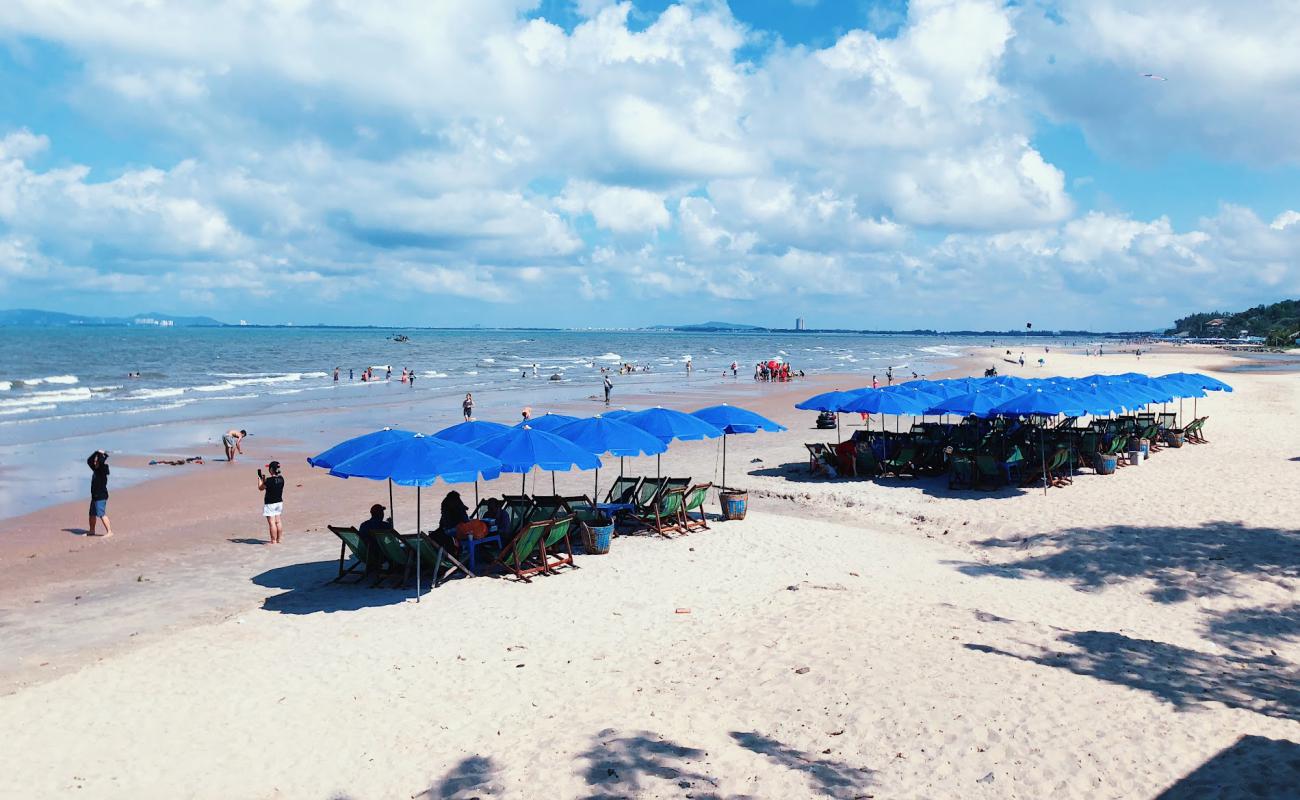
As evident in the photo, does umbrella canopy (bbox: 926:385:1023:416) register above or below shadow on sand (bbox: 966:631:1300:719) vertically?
above

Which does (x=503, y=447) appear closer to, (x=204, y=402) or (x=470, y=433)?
(x=470, y=433)

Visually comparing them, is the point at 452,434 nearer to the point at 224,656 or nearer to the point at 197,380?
the point at 224,656

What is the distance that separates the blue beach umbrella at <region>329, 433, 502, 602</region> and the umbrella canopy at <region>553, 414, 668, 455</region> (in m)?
1.97

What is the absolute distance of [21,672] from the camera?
7801 millimetres

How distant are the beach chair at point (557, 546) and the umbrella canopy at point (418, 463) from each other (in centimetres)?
124

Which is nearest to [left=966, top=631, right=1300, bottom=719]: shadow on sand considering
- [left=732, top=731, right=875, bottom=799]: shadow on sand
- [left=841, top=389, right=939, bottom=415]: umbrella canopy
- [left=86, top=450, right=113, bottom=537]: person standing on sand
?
[left=732, top=731, right=875, bottom=799]: shadow on sand

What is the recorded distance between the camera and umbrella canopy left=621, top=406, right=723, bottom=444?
12859 mm

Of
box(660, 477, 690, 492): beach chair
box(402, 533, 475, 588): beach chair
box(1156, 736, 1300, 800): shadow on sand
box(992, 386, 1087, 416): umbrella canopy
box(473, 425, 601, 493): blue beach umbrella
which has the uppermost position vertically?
box(992, 386, 1087, 416): umbrella canopy

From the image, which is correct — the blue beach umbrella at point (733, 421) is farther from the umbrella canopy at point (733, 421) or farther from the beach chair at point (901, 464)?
Result: the beach chair at point (901, 464)

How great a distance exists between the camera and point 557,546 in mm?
11164

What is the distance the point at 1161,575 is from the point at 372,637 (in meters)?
9.08

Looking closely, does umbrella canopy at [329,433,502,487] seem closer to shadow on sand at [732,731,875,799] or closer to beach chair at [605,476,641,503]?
beach chair at [605,476,641,503]

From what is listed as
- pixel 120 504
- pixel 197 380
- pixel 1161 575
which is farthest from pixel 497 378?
pixel 1161 575

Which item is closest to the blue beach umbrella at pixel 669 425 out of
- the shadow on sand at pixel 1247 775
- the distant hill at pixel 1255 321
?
the shadow on sand at pixel 1247 775
